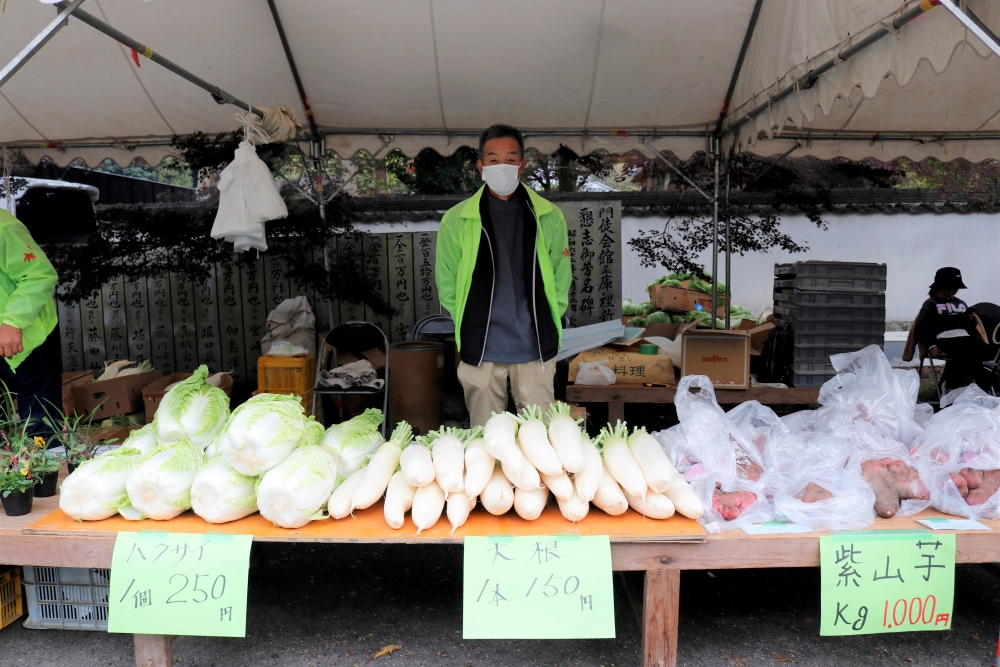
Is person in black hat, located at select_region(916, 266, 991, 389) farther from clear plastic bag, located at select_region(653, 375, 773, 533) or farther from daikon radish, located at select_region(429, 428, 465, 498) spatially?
daikon radish, located at select_region(429, 428, 465, 498)

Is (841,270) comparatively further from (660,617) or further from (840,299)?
(660,617)

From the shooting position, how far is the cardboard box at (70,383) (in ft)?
16.3

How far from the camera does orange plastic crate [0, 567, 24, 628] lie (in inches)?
85.4

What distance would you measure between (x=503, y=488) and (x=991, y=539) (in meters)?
1.36

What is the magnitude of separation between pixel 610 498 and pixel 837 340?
129 inches

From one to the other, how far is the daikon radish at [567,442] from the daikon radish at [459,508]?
10.8 inches

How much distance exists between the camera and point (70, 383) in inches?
199

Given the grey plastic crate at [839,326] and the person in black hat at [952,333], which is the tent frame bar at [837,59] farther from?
the person in black hat at [952,333]

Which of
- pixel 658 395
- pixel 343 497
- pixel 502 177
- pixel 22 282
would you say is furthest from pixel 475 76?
pixel 343 497

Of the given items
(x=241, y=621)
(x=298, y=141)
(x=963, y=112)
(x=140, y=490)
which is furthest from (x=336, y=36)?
(x=963, y=112)

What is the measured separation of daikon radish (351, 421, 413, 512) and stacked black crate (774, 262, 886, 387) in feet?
10.7

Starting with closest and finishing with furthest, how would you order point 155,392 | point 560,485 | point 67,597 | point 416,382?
point 560,485, point 67,597, point 416,382, point 155,392

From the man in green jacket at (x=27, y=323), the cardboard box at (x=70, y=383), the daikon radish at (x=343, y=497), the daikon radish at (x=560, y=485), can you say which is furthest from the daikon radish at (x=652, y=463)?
the cardboard box at (x=70, y=383)

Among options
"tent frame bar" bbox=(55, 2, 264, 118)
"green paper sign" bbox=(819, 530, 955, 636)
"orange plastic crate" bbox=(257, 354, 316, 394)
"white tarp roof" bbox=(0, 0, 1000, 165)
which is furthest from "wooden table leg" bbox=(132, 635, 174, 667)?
"orange plastic crate" bbox=(257, 354, 316, 394)
